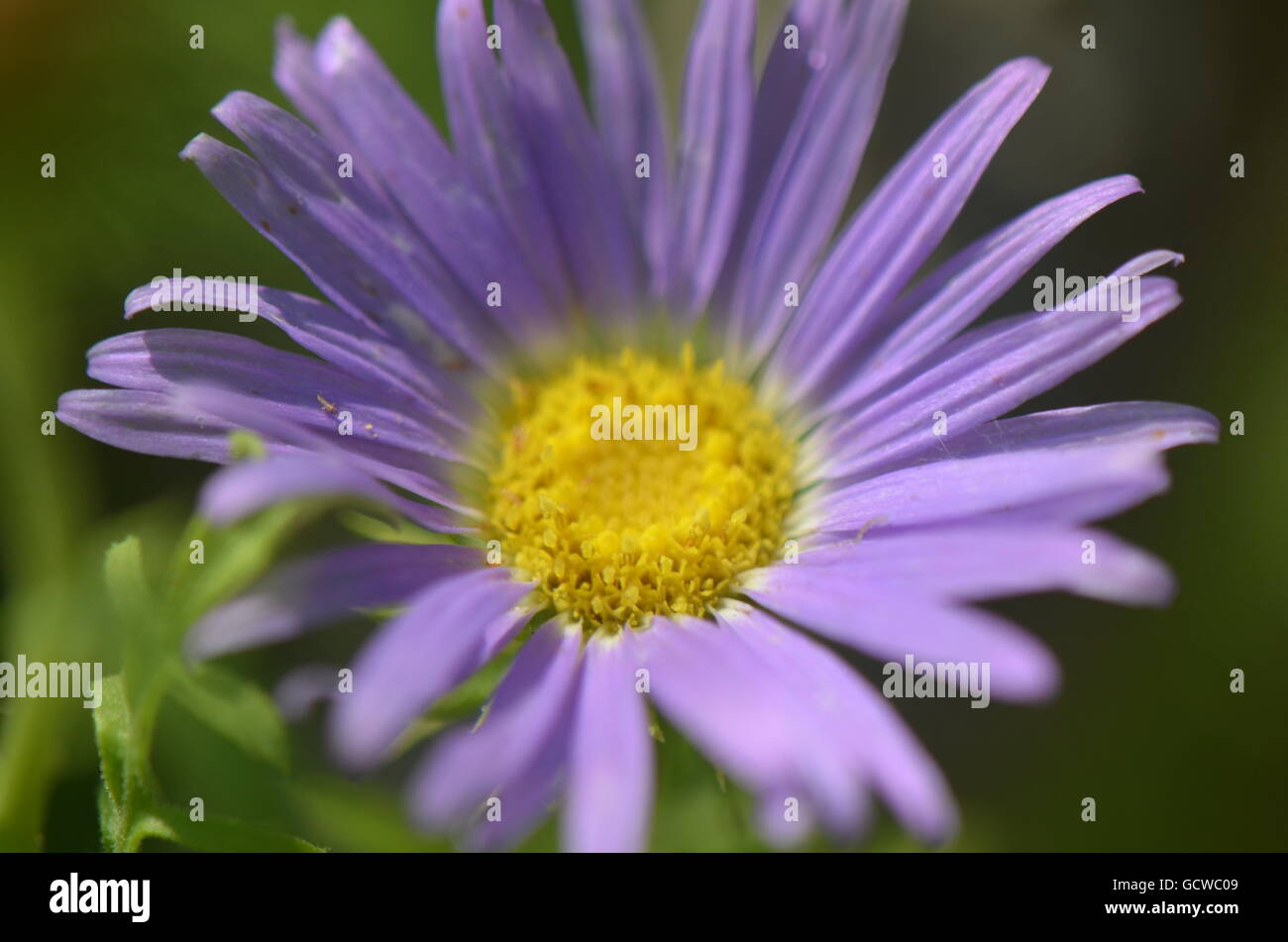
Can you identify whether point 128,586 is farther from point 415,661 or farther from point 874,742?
point 874,742

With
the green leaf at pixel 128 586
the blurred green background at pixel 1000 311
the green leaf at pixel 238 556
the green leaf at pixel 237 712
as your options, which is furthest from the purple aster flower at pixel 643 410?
the blurred green background at pixel 1000 311

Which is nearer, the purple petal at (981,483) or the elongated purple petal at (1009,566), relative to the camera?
the elongated purple petal at (1009,566)

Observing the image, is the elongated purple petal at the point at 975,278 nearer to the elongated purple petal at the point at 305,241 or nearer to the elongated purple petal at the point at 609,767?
the elongated purple petal at the point at 609,767

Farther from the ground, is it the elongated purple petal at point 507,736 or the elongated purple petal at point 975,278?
the elongated purple petal at point 975,278

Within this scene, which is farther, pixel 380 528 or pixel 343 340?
pixel 343 340

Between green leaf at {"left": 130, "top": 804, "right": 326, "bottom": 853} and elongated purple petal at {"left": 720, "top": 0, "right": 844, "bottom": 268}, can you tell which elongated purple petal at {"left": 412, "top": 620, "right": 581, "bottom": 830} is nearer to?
green leaf at {"left": 130, "top": 804, "right": 326, "bottom": 853}

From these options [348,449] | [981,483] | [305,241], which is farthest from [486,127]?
[981,483]
